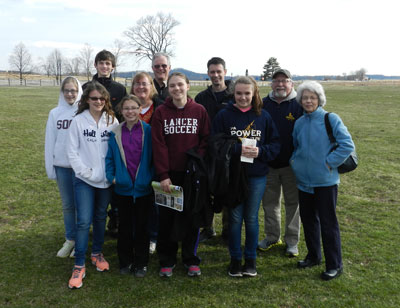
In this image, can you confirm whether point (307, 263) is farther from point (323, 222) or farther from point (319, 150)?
point (319, 150)

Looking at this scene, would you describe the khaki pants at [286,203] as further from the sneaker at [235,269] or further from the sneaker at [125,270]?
the sneaker at [125,270]

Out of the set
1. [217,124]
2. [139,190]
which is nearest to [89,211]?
[139,190]

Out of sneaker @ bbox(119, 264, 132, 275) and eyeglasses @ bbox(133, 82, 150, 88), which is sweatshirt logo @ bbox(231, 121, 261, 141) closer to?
eyeglasses @ bbox(133, 82, 150, 88)

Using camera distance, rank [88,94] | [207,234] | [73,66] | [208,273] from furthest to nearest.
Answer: [73,66] → [207,234] → [208,273] → [88,94]

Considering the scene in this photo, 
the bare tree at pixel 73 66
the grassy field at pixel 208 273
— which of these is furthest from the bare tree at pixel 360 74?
the grassy field at pixel 208 273

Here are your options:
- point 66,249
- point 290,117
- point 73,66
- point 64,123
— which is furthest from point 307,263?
point 73,66

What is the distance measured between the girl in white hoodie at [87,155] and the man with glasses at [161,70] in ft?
3.24

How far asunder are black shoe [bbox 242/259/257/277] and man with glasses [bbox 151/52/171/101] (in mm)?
2317

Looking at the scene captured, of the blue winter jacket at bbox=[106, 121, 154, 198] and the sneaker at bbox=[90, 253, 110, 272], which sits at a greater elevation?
the blue winter jacket at bbox=[106, 121, 154, 198]

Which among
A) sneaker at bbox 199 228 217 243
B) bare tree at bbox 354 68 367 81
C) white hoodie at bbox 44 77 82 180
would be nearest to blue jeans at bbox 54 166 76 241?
white hoodie at bbox 44 77 82 180

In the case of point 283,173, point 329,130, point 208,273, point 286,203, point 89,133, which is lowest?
point 208,273

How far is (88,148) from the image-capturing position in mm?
3510

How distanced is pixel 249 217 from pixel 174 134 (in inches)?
48.2

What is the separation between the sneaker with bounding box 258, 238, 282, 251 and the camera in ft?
14.2
